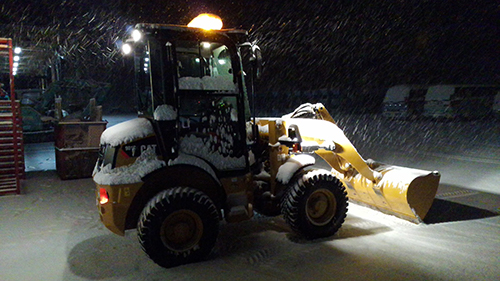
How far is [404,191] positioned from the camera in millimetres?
5277

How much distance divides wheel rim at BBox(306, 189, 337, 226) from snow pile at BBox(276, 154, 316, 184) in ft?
1.36

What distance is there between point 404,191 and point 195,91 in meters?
3.23

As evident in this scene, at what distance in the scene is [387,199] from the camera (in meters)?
5.60

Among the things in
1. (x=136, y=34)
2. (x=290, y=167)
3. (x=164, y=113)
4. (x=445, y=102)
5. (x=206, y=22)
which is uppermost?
(x=206, y=22)

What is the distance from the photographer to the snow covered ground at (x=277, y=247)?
415 cm

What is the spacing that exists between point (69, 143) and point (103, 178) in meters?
6.10

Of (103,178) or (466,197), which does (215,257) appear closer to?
(103,178)

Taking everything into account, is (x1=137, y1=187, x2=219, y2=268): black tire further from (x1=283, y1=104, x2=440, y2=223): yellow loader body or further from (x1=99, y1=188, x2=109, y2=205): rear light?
(x1=283, y1=104, x2=440, y2=223): yellow loader body

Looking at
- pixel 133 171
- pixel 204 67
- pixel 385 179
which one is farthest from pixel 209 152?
pixel 385 179

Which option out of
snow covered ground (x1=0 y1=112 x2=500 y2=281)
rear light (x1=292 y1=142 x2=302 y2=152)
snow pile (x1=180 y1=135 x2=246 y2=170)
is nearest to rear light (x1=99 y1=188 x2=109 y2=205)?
snow covered ground (x1=0 y1=112 x2=500 y2=281)

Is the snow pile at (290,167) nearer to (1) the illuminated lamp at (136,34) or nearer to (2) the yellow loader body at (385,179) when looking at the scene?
(2) the yellow loader body at (385,179)

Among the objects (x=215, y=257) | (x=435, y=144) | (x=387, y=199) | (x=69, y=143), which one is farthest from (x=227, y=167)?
(x=435, y=144)

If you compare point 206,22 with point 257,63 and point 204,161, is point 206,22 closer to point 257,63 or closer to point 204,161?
point 257,63

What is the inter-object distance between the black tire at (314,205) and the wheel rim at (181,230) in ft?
4.33
